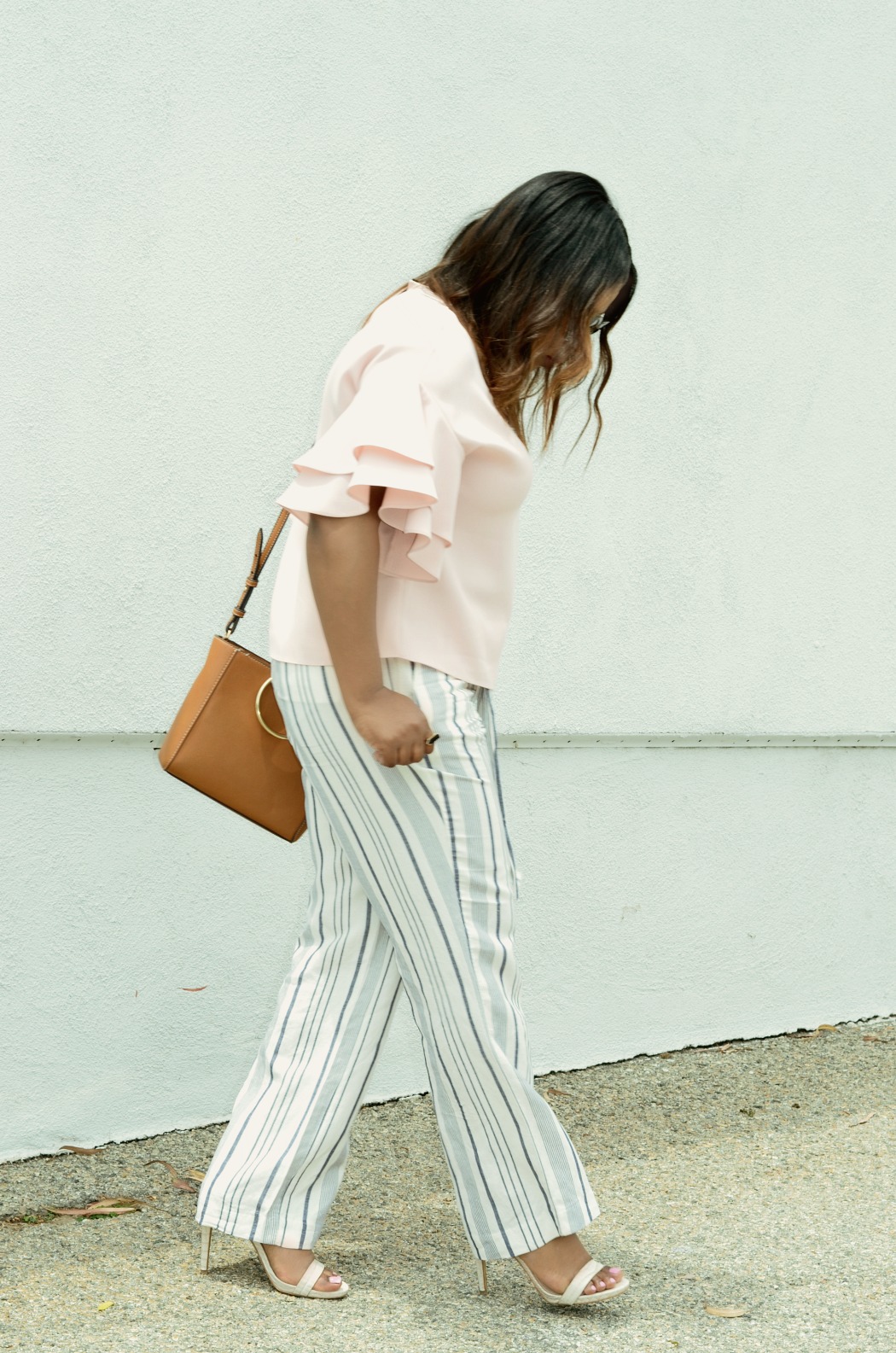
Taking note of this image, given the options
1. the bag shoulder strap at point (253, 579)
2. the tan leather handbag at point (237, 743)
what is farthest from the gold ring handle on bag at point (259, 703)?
the bag shoulder strap at point (253, 579)

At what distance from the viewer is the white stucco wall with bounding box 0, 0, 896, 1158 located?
318cm

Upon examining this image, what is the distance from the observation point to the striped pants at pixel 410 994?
2285mm

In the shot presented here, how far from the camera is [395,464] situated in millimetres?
2043

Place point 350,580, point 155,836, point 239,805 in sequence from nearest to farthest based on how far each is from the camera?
point 350,580, point 239,805, point 155,836

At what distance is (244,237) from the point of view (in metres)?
3.35

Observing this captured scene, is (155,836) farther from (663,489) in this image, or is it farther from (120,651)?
(663,489)

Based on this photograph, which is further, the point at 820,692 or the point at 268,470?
the point at 820,692

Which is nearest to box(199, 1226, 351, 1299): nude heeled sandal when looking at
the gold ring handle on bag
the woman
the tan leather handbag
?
the woman

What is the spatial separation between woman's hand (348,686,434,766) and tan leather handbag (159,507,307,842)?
1.04 feet

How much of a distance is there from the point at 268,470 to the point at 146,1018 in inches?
51.4

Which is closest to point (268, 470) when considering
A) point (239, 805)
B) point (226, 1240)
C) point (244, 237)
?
point (244, 237)

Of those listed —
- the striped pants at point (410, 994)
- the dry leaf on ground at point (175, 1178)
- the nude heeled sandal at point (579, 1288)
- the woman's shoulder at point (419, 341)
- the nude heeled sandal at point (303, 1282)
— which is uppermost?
the woman's shoulder at point (419, 341)

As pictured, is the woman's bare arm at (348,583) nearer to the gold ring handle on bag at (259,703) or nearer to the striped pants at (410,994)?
the striped pants at (410,994)

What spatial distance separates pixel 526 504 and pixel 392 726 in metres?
1.81
